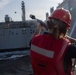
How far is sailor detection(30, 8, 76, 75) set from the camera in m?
2.10

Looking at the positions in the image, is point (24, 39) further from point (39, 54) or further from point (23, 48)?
point (39, 54)

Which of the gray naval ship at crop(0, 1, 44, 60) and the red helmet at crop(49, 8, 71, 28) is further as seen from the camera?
the gray naval ship at crop(0, 1, 44, 60)

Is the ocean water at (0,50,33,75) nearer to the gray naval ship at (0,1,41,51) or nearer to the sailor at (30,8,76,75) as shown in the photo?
the sailor at (30,8,76,75)

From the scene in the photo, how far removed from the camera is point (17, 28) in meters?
49.7

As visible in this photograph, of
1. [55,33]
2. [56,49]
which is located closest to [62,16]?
[55,33]

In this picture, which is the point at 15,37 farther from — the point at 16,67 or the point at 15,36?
the point at 16,67

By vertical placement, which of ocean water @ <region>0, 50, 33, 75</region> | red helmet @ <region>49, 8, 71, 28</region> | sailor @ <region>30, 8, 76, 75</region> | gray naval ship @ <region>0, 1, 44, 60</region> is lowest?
gray naval ship @ <region>0, 1, 44, 60</region>

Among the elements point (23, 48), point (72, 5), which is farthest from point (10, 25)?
point (72, 5)

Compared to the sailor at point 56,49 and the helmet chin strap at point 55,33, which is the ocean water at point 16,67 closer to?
the sailor at point 56,49

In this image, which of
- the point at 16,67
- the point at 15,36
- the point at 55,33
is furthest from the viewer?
the point at 15,36

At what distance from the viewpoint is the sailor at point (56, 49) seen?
82.7 inches

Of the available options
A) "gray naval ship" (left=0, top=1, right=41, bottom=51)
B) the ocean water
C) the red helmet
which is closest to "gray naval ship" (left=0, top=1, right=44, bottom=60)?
"gray naval ship" (left=0, top=1, right=41, bottom=51)

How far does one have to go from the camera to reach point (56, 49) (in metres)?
2.12

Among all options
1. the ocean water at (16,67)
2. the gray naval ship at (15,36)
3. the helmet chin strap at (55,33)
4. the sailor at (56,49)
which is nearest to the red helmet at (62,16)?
the sailor at (56,49)
